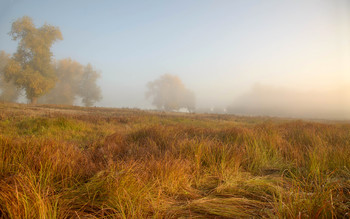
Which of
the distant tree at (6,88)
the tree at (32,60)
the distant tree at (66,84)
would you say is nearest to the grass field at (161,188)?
the tree at (32,60)

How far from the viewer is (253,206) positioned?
6.57 ft

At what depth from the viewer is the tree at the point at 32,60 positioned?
28.5m

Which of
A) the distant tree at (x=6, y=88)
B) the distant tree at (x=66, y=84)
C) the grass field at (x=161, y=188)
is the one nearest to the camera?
the grass field at (x=161, y=188)

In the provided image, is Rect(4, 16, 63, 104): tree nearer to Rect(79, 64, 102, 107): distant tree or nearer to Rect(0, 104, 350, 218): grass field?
Rect(79, 64, 102, 107): distant tree

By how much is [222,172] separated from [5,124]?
812cm

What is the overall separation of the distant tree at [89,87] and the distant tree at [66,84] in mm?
1077

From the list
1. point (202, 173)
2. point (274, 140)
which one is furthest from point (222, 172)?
point (274, 140)

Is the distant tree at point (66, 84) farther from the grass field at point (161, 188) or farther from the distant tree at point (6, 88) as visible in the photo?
the grass field at point (161, 188)

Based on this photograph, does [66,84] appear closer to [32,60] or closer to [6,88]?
[6,88]

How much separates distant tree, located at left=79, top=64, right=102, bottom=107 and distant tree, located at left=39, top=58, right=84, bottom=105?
42.4 inches

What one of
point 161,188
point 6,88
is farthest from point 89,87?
point 161,188

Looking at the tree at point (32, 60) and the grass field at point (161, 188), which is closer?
the grass field at point (161, 188)

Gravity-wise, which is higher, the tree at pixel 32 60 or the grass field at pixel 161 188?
the tree at pixel 32 60

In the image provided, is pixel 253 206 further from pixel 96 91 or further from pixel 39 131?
pixel 96 91
